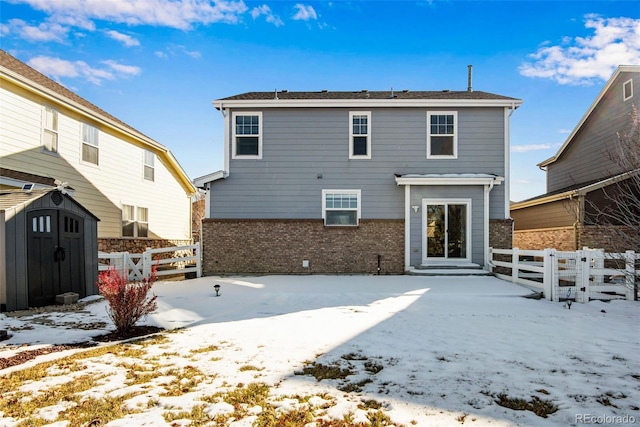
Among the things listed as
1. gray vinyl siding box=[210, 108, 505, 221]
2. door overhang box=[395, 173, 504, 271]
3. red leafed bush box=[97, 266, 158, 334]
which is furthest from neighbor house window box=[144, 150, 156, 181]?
red leafed bush box=[97, 266, 158, 334]

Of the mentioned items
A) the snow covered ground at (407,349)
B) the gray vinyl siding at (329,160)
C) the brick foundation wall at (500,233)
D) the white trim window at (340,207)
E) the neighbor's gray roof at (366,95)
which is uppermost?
the neighbor's gray roof at (366,95)

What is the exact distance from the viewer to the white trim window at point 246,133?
13742 millimetres

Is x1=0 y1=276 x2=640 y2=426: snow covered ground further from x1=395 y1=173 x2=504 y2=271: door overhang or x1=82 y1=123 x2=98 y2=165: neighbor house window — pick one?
x1=82 y1=123 x2=98 y2=165: neighbor house window

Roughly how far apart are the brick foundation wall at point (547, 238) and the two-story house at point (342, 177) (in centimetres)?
249

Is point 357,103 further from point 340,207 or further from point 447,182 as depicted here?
point 447,182

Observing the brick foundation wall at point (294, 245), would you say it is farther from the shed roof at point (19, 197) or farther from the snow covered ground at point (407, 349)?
the shed roof at point (19, 197)

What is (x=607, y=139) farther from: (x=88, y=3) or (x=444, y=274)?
(x=88, y=3)

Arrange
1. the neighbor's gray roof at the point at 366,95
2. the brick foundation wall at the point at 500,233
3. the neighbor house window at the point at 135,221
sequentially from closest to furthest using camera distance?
the brick foundation wall at the point at 500,233 → the neighbor's gray roof at the point at 366,95 → the neighbor house window at the point at 135,221

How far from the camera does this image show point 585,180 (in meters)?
17.0

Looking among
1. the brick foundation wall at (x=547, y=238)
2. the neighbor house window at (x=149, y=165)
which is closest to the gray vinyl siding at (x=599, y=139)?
the brick foundation wall at (x=547, y=238)

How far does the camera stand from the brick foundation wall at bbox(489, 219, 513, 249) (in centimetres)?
1337

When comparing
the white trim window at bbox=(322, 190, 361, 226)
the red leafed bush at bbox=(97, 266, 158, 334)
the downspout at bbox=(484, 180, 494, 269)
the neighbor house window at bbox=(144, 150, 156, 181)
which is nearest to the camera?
the red leafed bush at bbox=(97, 266, 158, 334)

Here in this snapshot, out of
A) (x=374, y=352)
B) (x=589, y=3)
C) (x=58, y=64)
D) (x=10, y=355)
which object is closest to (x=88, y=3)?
(x=58, y=64)

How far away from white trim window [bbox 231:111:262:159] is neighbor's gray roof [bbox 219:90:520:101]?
2.21ft
